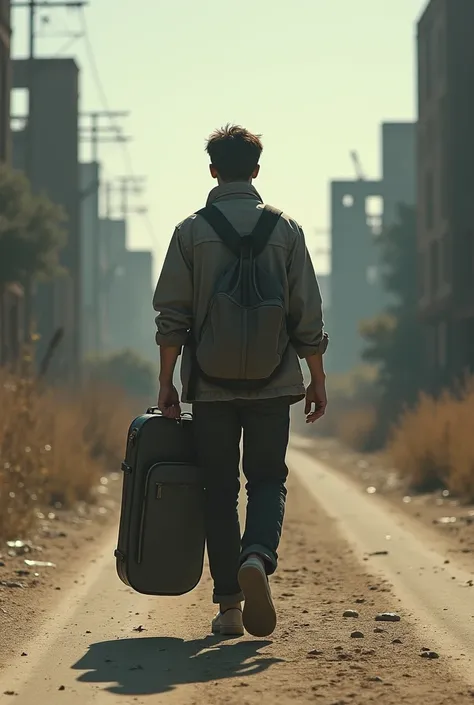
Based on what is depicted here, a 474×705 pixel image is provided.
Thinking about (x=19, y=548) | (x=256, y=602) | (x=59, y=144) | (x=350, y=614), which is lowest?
(x=19, y=548)

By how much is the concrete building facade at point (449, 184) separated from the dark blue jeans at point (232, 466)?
130 feet

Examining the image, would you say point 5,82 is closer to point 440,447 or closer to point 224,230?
point 440,447

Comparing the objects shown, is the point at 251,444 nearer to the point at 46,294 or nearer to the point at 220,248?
the point at 220,248

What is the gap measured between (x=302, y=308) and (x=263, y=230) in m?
0.41

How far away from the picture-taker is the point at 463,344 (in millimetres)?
49750

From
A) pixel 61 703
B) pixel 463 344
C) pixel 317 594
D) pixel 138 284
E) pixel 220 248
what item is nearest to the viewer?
pixel 61 703

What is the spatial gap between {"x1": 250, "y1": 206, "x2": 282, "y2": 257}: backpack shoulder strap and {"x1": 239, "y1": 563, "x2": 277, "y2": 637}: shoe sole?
4.78 ft

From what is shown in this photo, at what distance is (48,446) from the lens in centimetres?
1460

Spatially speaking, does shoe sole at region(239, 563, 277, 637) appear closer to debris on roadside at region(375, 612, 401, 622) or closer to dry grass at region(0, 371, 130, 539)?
debris on roadside at region(375, 612, 401, 622)

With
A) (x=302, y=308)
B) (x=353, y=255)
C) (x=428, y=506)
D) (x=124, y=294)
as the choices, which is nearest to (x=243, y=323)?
(x=302, y=308)

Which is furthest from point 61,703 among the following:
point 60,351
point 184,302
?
point 60,351

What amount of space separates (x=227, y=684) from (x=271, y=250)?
6.97 feet

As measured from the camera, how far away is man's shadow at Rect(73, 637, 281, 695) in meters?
5.91

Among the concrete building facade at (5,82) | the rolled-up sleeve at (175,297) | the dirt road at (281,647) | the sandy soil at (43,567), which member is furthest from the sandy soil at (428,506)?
the concrete building facade at (5,82)
